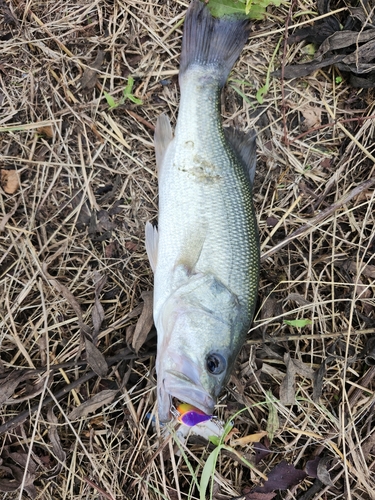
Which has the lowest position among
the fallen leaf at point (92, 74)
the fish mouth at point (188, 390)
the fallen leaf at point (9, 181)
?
the fish mouth at point (188, 390)

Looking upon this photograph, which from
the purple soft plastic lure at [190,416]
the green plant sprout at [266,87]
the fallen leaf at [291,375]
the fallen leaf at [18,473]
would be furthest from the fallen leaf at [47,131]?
the fallen leaf at [291,375]

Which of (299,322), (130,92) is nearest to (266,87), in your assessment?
(130,92)

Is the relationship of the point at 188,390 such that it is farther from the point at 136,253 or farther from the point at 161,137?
the point at 161,137

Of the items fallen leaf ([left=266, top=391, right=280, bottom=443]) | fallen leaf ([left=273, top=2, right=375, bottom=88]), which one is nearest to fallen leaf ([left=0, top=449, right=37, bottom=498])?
fallen leaf ([left=266, top=391, right=280, bottom=443])

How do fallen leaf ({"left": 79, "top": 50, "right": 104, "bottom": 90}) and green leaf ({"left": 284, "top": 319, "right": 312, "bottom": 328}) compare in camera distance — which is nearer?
green leaf ({"left": 284, "top": 319, "right": 312, "bottom": 328})

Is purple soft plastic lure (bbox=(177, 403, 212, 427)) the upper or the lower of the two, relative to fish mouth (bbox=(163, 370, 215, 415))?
lower

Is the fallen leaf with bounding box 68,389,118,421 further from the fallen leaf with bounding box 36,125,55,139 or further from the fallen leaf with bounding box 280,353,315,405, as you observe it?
the fallen leaf with bounding box 36,125,55,139

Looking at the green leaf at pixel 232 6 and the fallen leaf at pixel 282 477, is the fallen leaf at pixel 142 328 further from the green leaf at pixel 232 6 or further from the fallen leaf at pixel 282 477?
the green leaf at pixel 232 6
